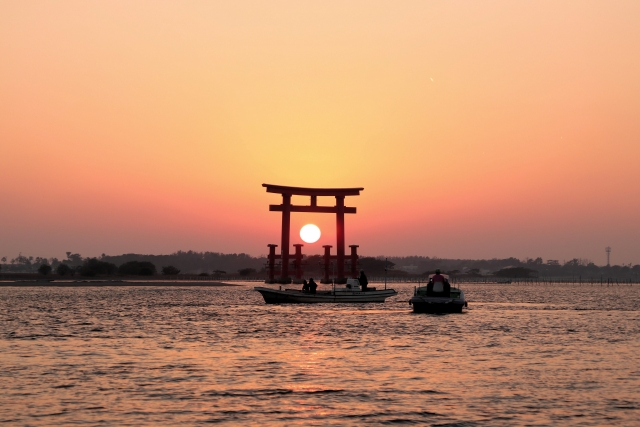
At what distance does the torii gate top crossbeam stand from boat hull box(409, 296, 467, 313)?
6240 centimetres

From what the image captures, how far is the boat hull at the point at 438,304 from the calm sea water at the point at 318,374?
287 inches

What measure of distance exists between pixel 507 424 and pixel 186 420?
6.41 meters

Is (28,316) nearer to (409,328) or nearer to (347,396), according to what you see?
(409,328)

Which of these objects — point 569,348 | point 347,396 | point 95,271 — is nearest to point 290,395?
point 347,396

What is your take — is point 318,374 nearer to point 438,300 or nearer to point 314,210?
point 438,300

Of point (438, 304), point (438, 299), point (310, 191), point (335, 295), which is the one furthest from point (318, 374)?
point (310, 191)

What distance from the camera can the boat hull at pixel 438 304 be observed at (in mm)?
48094


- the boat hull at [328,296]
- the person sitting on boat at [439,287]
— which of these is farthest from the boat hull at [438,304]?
the boat hull at [328,296]

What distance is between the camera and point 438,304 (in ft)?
159

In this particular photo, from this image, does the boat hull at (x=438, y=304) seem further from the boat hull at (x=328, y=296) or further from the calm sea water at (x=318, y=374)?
→ the boat hull at (x=328, y=296)

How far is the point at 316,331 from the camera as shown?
1459 inches

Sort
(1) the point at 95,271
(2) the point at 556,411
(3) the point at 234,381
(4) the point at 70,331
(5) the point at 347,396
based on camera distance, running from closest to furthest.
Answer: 1. (2) the point at 556,411
2. (5) the point at 347,396
3. (3) the point at 234,381
4. (4) the point at 70,331
5. (1) the point at 95,271

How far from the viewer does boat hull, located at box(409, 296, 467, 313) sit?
48094 mm

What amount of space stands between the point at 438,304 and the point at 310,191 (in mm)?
63653
